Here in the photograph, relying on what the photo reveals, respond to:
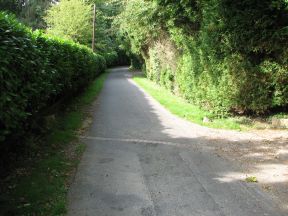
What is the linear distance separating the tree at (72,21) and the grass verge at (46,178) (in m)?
30.3

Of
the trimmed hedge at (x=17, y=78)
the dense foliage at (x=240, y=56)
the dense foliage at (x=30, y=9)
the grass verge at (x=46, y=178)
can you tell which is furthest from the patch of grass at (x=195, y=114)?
the dense foliage at (x=30, y=9)

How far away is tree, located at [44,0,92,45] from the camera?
38.4 metres

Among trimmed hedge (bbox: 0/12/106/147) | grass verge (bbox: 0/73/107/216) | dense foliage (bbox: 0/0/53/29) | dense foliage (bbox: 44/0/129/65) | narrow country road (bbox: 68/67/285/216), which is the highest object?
dense foliage (bbox: 0/0/53/29)

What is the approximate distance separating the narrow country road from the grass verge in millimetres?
218

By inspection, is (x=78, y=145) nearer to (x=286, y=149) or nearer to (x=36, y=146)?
(x=36, y=146)

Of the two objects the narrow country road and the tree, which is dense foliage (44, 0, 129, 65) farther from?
the narrow country road

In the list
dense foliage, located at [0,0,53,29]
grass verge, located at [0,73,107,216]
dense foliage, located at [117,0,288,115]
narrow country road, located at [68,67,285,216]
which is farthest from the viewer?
dense foliage, located at [0,0,53,29]

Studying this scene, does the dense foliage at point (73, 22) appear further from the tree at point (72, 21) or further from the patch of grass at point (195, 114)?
the patch of grass at point (195, 114)

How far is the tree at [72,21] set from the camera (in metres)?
38.4

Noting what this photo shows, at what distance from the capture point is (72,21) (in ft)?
127

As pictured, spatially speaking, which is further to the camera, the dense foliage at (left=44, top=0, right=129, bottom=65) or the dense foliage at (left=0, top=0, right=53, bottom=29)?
the dense foliage at (left=0, top=0, right=53, bottom=29)

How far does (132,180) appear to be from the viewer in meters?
6.43

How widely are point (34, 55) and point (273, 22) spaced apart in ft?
24.8

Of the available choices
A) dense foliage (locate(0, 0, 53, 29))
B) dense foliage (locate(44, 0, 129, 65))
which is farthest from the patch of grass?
dense foliage (locate(0, 0, 53, 29))
